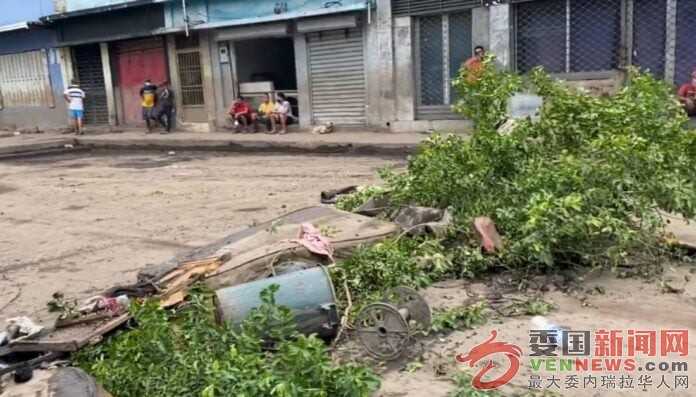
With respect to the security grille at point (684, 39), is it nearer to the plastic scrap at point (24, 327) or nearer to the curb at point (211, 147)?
the curb at point (211, 147)

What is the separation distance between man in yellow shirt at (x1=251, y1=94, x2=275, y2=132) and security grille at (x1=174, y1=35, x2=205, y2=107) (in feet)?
7.07

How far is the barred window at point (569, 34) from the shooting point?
504 inches

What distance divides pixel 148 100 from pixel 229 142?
168 inches

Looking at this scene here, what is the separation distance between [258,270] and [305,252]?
0.33m

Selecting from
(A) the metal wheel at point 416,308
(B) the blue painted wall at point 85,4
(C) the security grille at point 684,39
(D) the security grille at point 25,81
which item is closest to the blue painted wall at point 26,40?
(D) the security grille at point 25,81

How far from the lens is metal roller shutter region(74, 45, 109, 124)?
70.7 ft

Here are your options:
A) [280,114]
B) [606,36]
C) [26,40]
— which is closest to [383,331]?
[606,36]

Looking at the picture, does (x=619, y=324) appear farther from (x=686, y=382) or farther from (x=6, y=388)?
(x=6, y=388)

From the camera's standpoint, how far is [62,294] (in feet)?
16.9

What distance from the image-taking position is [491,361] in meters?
3.55

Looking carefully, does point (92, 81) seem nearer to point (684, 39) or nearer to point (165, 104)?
point (165, 104)

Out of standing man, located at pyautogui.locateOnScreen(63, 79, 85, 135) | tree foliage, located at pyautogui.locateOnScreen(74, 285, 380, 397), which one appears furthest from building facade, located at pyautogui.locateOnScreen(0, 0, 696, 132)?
A: tree foliage, located at pyautogui.locateOnScreen(74, 285, 380, 397)

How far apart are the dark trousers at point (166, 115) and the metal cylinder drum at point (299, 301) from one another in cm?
1599

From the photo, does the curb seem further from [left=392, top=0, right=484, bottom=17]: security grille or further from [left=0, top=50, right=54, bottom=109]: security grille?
[left=0, top=50, right=54, bottom=109]: security grille
